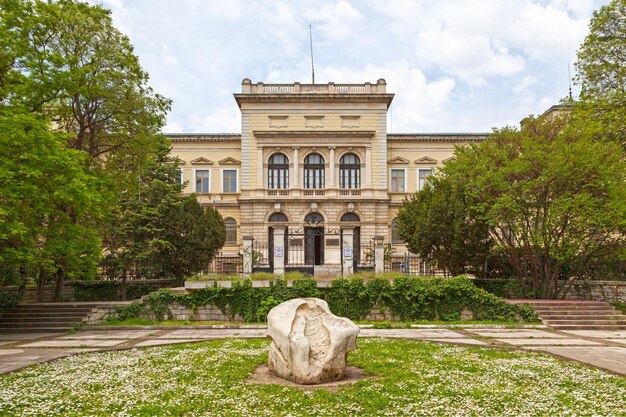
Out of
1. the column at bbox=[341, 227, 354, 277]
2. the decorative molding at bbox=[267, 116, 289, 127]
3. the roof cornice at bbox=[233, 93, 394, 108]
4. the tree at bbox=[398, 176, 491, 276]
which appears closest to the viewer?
the column at bbox=[341, 227, 354, 277]

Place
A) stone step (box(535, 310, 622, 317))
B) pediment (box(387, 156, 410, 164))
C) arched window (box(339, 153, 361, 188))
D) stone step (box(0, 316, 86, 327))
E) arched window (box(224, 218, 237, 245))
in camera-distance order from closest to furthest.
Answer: stone step (box(0, 316, 86, 327)), stone step (box(535, 310, 622, 317)), arched window (box(339, 153, 361, 188)), arched window (box(224, 218, 237, 245)), pediment (box(387, 156, 410, 164))

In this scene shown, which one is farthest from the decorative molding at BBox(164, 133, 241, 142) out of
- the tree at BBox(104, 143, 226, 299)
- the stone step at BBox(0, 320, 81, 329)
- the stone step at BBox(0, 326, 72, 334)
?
the stone step at BBox(0, 326, 72, 334)

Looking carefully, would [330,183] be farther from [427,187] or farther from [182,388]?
[182,388]

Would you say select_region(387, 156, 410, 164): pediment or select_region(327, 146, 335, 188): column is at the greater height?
select_region(387, 156, 410, 164): pediment

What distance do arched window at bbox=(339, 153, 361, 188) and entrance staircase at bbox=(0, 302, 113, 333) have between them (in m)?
27.3

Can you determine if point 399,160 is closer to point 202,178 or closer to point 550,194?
point 202,178

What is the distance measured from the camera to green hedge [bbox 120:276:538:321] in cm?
2020

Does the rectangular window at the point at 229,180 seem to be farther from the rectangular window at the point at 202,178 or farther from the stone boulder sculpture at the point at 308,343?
the stone boulder sculpture at the point at 308,343

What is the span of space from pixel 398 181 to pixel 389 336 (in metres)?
32.9

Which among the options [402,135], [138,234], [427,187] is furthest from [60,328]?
[402,135]

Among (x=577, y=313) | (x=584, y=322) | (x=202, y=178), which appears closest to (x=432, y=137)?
(x=202, y=178)

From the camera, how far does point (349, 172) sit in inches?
1738

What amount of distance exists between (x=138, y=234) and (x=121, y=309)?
257 inches

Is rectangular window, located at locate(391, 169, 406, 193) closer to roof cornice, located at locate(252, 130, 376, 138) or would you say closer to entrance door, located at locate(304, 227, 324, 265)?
roof cornice, located at locate(252, 130, 376, 138)
